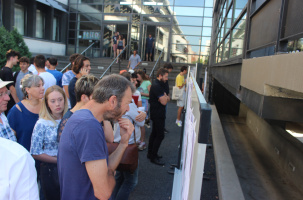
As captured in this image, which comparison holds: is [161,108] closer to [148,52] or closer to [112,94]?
[112,94]

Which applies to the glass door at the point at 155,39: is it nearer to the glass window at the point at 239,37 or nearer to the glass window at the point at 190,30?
the glass window at the point at 190,30

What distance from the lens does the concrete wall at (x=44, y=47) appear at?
1591 centimetres

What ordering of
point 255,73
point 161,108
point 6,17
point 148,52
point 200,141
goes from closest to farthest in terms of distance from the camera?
1. point 200,141
2. point 255,73
3. point 161,108
4. point 6,17
5. point 148,52

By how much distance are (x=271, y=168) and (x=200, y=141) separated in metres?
3.72

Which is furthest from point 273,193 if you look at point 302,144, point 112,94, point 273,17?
point 112,94

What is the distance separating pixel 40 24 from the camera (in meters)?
17.0

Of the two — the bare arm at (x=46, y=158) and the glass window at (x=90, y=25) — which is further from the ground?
the glass window at (x=90, y=25)

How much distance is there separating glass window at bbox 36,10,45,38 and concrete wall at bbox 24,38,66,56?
644mm

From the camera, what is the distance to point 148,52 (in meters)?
16.5

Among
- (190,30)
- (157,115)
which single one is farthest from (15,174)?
(190,30)

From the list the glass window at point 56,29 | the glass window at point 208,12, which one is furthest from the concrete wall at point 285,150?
the glass window at point 56,29

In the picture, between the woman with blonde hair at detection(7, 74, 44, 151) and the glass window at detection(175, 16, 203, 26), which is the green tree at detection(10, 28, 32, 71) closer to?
the woman with blonde hair at detection(7, 74, 44, 151)

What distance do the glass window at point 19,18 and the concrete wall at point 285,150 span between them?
15.6 m

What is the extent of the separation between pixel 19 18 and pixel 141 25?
7.81 metres
